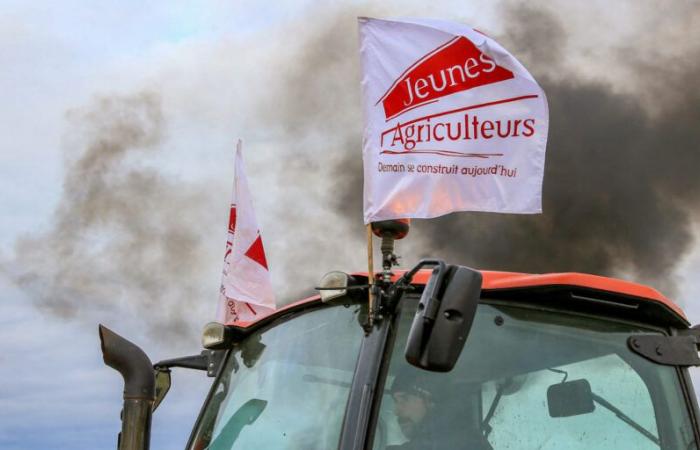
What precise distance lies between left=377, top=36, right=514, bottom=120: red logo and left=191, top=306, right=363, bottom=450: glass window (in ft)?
3.56

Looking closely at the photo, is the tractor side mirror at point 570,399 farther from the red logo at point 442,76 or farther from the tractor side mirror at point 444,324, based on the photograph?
the red logo at point 442,76

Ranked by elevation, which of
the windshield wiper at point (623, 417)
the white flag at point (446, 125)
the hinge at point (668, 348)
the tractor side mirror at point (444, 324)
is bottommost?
the windshield wiper at point (623, 417)

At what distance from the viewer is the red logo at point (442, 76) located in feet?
14.6

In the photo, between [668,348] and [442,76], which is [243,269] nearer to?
[442,76]

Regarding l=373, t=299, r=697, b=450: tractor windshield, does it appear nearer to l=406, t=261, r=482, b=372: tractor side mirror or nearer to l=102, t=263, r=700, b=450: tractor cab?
l=102, t=263, r=700, b=450: tractor cab

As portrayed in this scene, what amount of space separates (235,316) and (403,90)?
6.98 ft

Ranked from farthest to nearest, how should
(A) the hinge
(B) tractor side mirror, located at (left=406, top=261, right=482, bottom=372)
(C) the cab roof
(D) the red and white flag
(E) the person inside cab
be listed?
(D) the red and white flag, (A) the hinge, (C) the cab roof, (E) the person inside cab, (B) tractor side mirror, located at (left=406, top=261, right=482, bottom=372)

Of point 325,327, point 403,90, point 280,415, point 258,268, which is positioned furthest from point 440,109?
point 258,268

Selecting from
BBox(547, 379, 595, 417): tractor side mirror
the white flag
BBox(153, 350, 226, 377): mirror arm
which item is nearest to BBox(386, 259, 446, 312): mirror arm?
the white flag

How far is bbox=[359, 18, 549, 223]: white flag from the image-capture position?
14.1 feet

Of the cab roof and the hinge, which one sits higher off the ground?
the cab roof

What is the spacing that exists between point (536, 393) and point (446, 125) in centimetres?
134

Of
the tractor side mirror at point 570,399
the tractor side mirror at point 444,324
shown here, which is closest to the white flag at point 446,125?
the tractor side mirror at point 570,399

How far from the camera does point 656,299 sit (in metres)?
3.92
